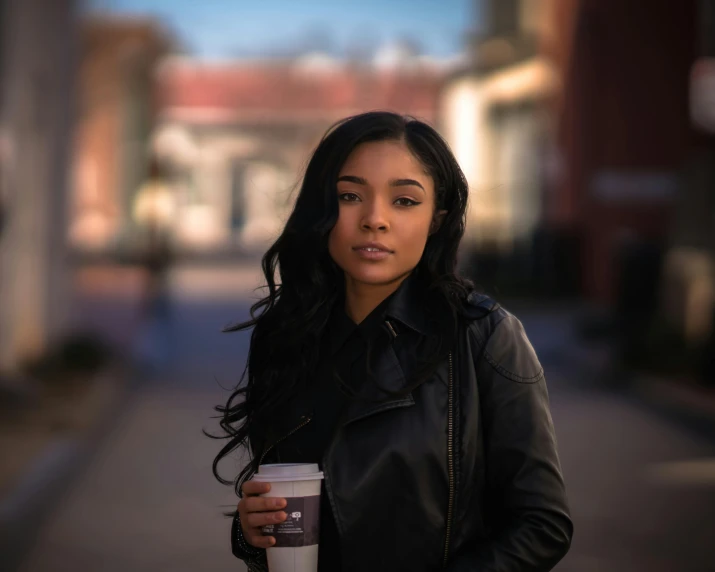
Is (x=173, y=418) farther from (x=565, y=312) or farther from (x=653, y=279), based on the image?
(x=565, y=312)

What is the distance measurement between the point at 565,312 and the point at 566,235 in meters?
2.41

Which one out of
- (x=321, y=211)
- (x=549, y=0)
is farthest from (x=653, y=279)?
(x=321, y=211)

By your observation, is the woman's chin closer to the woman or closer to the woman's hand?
the woman

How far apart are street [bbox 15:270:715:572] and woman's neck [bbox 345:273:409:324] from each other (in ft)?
7.67

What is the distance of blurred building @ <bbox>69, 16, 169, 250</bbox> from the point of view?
4241cm

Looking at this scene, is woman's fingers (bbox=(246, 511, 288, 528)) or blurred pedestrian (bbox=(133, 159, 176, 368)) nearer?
woman's fingers (bbox=(246, 511, 288, 528))

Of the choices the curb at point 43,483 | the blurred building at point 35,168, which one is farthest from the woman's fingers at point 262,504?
the blurred building at point 35,168

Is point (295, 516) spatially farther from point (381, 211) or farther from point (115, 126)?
point (115, 126)

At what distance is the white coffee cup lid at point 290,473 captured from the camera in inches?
95.7

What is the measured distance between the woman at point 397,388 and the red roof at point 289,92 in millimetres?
51289

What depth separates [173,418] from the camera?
12031 millimetres

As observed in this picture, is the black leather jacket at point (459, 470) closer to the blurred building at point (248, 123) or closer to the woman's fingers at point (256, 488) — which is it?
the woman's fingers at point (256, 488)

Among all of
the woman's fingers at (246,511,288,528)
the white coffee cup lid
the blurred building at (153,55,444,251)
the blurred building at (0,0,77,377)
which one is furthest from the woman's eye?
the blurred building at (153,55,444,251)

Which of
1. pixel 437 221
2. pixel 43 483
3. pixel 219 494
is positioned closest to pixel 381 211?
pixel 437 221
